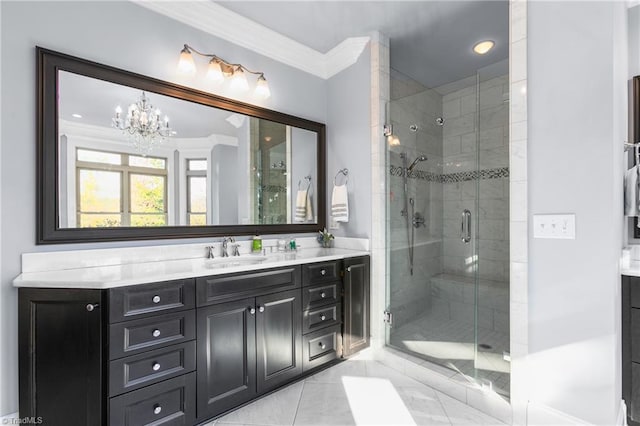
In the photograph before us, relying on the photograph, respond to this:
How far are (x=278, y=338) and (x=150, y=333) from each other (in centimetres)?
77

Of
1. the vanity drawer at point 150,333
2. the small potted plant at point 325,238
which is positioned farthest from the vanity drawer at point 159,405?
the small potted plant at point 325,238

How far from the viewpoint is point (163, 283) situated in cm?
144

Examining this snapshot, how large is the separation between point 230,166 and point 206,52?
0.87 m

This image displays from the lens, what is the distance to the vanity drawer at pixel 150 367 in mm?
1312

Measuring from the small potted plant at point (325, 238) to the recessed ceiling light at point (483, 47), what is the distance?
2.20 meters

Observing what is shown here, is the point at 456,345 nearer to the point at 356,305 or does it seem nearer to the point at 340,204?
the point at 356,305

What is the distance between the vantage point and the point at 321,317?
2.14 metres

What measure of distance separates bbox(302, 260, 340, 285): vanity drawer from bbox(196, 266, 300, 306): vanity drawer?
72 millimetres

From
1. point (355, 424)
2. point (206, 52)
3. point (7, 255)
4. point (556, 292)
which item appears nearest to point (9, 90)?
point (7, 255)

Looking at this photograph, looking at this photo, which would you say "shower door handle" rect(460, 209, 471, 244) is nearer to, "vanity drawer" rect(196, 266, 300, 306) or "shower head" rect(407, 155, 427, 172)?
"shower head" rect(407, 155, 427, 172)

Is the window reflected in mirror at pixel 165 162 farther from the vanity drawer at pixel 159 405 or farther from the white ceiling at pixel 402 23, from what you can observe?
the vanity drawer at pixel 159 405

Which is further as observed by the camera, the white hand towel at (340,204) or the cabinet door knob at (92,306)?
the white hand towel at (340,204)

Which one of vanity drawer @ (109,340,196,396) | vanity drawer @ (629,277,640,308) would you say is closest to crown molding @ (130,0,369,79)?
vanity drawer @ (109,340,196,396)

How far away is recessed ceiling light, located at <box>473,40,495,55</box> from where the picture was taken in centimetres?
257
